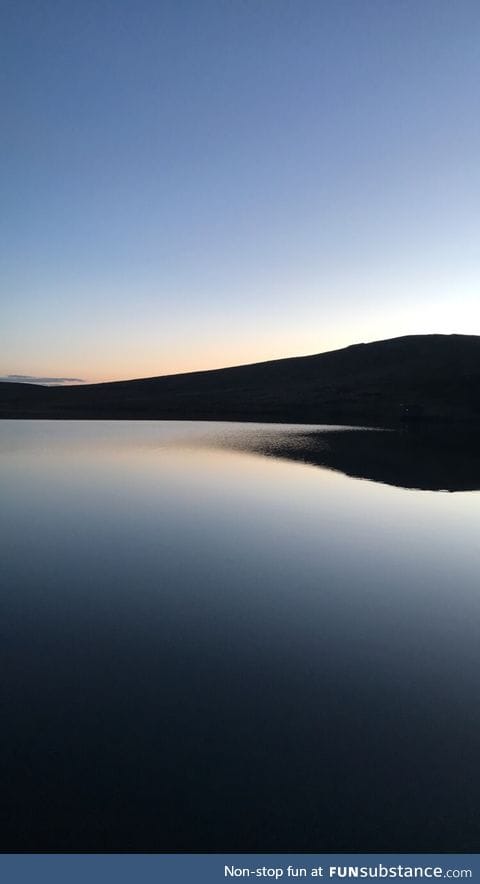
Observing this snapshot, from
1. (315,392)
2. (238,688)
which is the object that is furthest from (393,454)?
(315,392)

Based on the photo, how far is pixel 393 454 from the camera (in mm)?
43938

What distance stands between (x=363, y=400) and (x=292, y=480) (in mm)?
81088

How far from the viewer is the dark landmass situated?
99.8 m

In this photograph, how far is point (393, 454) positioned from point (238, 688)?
37938mm

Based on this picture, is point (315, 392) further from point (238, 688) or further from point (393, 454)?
point (238, 688)

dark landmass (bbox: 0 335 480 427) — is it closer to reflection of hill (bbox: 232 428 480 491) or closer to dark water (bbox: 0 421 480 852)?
reflection of hill (bbox: 232 428 480 491)

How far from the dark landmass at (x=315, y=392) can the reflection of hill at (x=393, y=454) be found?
26141mm

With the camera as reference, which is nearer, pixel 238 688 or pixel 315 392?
pixel 238 688

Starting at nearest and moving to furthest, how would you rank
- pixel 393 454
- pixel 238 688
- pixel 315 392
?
pixel 238 688 < pixel 393 454 < pixel 315 392

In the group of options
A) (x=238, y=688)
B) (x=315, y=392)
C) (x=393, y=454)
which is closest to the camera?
(x=238, y=688)

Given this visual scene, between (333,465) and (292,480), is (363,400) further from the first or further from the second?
(292,480)

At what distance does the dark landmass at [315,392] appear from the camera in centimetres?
9975

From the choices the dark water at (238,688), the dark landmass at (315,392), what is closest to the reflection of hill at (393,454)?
the dark water at (238,688)

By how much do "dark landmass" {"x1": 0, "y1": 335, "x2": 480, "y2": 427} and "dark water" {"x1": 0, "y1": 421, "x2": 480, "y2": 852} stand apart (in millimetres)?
72092
